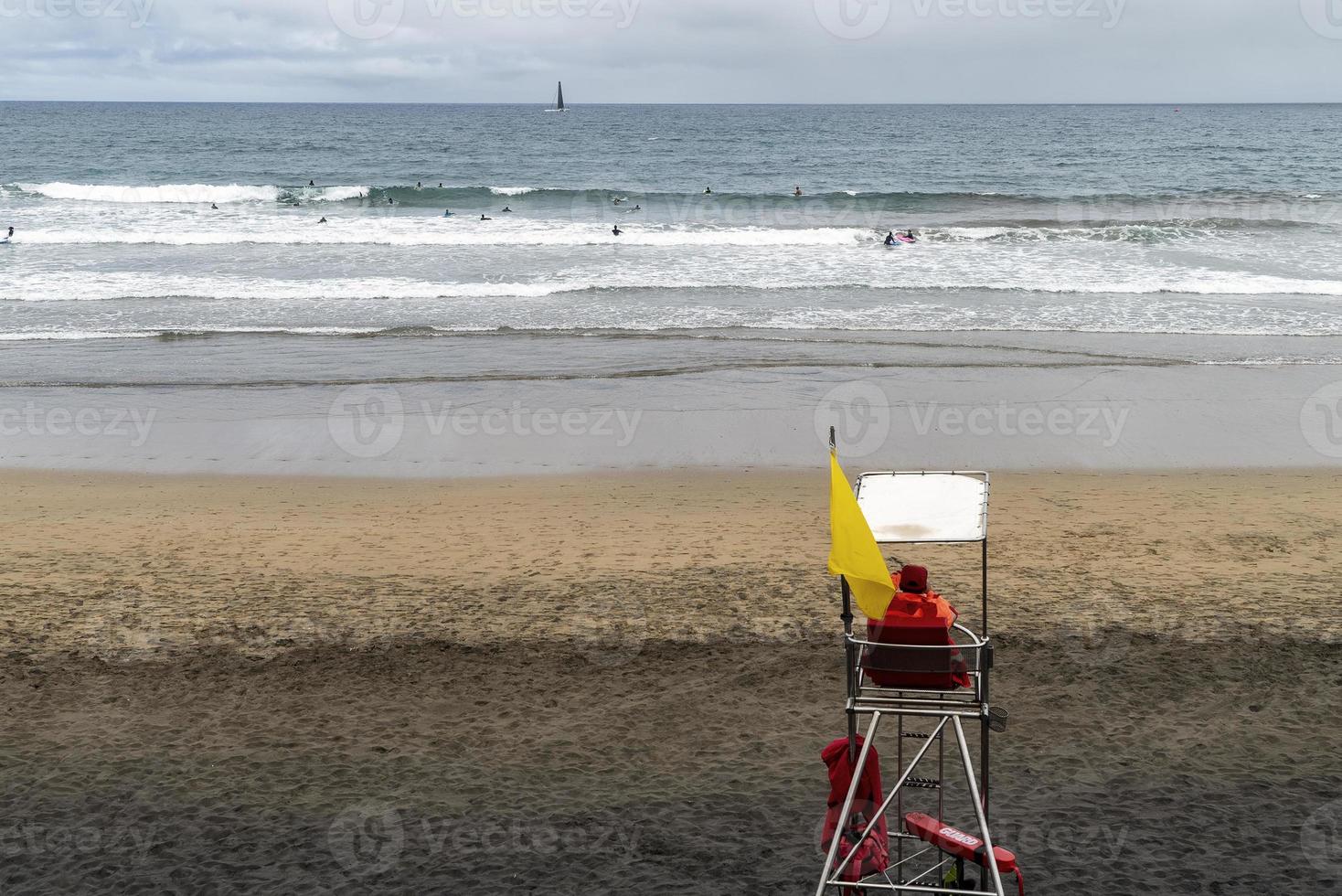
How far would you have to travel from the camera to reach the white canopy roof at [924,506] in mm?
4965

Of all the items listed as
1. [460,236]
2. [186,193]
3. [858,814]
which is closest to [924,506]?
[858,814]

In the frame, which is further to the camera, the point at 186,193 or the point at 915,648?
the point at 186,193

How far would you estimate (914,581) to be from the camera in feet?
16.0

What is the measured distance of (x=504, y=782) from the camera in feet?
23.6

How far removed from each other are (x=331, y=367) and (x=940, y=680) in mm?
15900

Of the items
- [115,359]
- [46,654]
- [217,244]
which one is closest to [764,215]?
[217,244]

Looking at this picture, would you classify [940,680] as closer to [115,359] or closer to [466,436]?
[466,436]

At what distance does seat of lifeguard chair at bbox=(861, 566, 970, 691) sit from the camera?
4719 millimetres

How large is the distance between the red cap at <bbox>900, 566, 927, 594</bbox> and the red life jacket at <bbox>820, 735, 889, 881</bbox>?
0.71 meters

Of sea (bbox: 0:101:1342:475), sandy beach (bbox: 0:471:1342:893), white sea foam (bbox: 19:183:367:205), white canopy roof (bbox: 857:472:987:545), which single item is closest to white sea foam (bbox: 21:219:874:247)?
sea (bbox: 0:101:1342:475)

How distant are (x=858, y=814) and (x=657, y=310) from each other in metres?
19.6

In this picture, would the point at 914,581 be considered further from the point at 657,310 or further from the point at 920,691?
Result: the point at 657,310

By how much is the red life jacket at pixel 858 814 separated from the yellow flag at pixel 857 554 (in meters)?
0.87

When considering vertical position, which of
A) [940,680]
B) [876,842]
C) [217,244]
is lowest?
[876,842]
